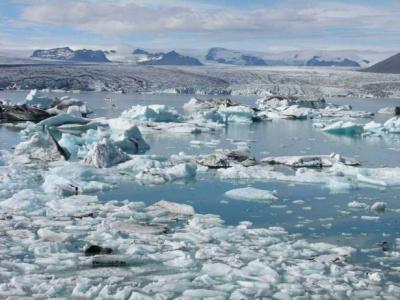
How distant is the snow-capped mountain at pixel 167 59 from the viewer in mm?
84625

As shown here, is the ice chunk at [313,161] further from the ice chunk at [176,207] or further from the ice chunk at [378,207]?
the ice chunk at [176,207]

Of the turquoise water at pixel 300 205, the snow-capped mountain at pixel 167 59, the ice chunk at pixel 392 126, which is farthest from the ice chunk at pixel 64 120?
the snow-capped mountain at pixel 167 59

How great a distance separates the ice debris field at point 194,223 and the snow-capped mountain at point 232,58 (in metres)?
91.3

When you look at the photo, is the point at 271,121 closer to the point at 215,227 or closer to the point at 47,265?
the point at 215,227

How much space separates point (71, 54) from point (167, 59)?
13989mm

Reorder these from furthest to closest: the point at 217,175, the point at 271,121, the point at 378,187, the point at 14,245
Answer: the point at 271,121 < the point at 217,175 < the point at 378,187 < the point at 14,245

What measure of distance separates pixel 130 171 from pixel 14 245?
3758 millimetres

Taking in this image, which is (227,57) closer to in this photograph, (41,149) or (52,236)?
(41,149)

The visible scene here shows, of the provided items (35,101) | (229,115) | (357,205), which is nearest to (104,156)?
(357,205)

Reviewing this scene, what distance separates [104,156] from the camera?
870 cm

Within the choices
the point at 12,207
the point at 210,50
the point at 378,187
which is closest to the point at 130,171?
the point at 12,207

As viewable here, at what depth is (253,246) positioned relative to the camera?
4.75m

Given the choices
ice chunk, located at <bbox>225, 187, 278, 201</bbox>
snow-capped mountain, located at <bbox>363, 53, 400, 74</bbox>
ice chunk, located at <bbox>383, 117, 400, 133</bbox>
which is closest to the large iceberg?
ice chunk, located at <bbox>383, 117, 400, 133</bbox>

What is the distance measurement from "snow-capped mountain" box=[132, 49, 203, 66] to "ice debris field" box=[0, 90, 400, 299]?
74166 millimetres
